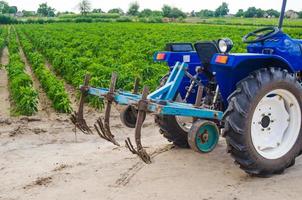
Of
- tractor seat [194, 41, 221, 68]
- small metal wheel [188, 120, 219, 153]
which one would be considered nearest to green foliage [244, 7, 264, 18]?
tractor seat [194, 41, 221, 68]

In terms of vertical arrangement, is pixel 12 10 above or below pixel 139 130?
above

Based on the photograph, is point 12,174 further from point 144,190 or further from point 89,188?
point 144,190

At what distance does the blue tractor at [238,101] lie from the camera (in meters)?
4.43

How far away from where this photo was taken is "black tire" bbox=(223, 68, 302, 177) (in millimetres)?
4430

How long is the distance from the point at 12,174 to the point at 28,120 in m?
2.82

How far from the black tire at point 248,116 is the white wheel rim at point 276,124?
128mm

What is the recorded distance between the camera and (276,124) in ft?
16.2

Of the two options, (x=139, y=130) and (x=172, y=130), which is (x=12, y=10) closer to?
(x=172, y=130)

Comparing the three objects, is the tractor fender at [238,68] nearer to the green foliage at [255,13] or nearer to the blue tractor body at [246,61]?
the blue tractor body at [246,61]

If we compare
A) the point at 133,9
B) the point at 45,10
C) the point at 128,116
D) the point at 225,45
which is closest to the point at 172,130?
the point at 128,116

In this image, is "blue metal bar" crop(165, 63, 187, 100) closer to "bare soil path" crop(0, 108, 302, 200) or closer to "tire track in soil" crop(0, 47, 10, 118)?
"bare soil path" crop(0, 108, 302, 200)

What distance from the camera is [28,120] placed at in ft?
25.1

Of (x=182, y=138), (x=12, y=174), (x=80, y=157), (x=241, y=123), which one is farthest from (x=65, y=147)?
(x=241, y=123)

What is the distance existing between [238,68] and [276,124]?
80 cm
